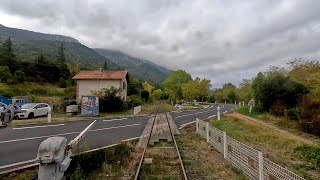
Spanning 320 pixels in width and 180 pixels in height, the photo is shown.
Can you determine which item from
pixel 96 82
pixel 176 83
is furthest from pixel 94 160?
pixel 176 83

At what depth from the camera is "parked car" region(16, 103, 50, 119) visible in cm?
2381

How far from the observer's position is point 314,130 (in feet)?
64.4

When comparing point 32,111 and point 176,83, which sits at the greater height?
point 176,83

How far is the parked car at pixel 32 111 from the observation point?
23.8 metres

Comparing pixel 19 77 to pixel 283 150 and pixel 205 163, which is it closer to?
pixel 283 150

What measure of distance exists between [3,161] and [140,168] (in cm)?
442

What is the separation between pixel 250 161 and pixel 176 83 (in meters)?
90.4

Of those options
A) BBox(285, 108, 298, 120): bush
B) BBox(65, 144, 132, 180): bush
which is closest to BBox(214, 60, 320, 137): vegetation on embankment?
BBox(285, 108, 298, 120): bush

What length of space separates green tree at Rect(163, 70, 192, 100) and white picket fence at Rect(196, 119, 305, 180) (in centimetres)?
8281

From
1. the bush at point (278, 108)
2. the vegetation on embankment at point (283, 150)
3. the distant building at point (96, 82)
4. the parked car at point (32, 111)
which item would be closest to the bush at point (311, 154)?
the vegetation on embankment at point (283, 150)

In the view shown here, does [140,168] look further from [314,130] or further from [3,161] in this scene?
[314,130]

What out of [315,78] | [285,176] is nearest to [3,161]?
[285,176]

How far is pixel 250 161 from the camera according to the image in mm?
8180

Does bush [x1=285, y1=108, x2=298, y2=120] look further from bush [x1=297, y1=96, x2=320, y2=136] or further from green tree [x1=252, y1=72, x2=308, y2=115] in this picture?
green tree [x1=252, y1=72, x2=308, y2=115]
